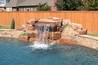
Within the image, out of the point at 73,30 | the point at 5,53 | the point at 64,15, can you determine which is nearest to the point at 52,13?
the point at 64,15

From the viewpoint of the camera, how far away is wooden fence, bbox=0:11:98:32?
36.2 m

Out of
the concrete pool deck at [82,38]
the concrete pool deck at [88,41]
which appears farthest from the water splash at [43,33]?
the concrete pool deck at [88,41]

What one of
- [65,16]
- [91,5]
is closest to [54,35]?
[65,16]

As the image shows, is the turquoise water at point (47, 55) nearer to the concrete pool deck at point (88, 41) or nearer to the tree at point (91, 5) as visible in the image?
the concrete pool deck at point (88, 41)

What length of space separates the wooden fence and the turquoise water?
300 inches

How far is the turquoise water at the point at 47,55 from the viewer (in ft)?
71.2

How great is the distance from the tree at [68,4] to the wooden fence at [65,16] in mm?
5284

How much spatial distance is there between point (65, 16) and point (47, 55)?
49.1 feet

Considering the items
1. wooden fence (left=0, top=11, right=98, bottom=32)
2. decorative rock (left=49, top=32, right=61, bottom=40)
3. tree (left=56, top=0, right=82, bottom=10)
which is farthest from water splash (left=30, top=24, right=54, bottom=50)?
tree (left=56, top=0, right=82, bottom=10)

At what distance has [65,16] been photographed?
3891 cm

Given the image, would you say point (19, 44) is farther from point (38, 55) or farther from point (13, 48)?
point (38, 55)

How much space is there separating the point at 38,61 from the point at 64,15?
58.1 ft

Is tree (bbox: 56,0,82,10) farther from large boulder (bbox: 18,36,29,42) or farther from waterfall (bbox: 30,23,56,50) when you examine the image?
large boulder (bbox: 18,36,29,42)

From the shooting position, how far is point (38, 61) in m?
22.0
